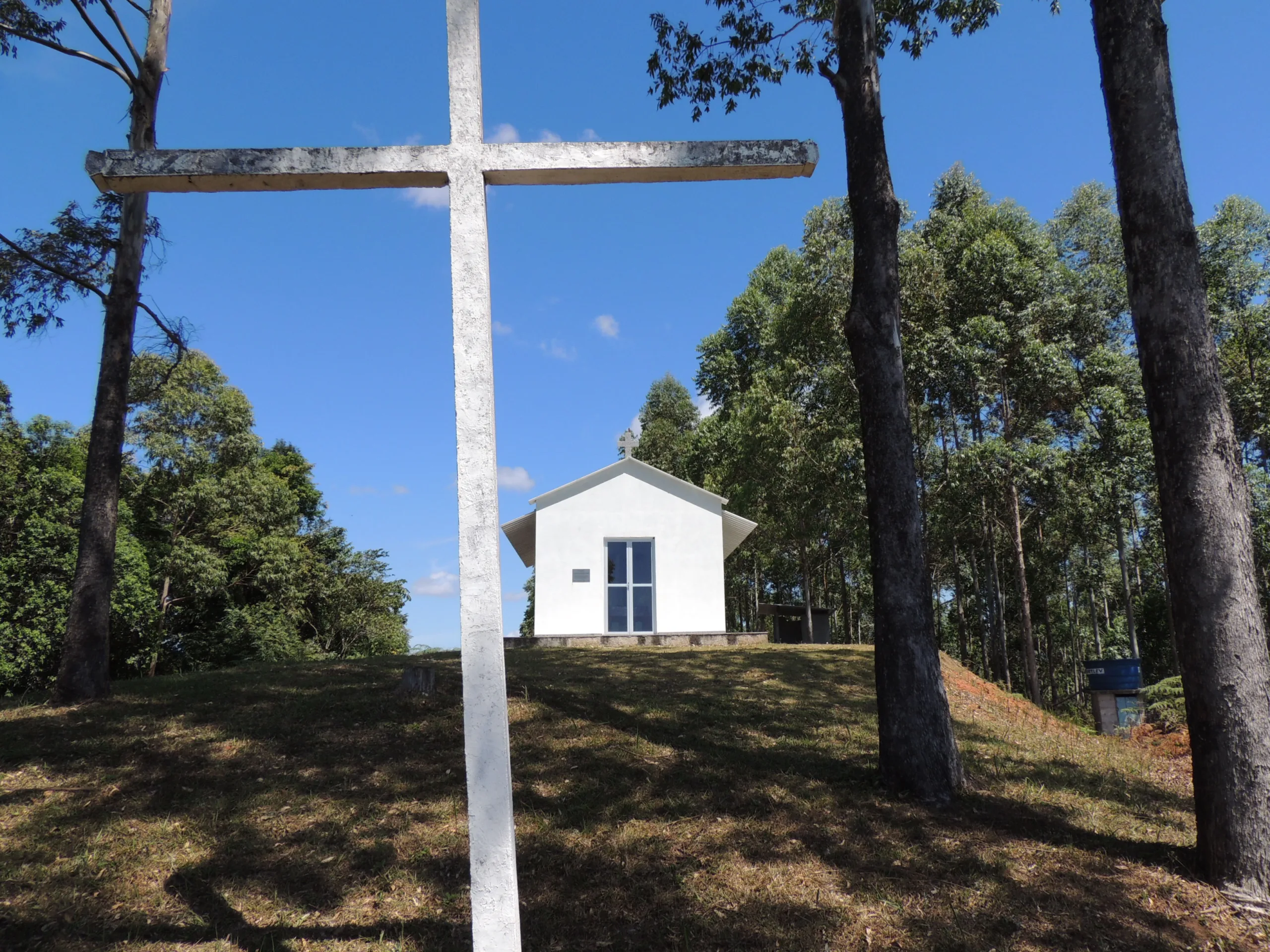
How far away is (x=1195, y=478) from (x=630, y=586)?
13436 mm

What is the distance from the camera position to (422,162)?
10.8 ft

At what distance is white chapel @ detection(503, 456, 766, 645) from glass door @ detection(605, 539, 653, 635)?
0.02 m

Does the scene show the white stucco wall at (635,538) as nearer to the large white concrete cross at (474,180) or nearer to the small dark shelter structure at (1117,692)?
the small dark shelter structure at (1117,692)

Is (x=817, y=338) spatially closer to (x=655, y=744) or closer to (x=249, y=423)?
(x=655, y=744)

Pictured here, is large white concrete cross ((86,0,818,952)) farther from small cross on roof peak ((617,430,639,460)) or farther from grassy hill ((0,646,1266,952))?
small cross on roof peak ((617,430,639,460))

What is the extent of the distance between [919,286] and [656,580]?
35.1 ft

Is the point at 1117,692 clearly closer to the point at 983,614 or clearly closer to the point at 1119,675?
the point at 1119,675

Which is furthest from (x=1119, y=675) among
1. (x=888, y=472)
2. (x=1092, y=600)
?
(x=1092, y=600)

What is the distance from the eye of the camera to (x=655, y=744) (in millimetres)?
7020

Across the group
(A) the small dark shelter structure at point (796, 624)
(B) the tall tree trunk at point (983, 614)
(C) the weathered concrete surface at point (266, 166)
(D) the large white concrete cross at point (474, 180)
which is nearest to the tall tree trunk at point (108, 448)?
(C) the weathered concrete surface at point (266, 166)

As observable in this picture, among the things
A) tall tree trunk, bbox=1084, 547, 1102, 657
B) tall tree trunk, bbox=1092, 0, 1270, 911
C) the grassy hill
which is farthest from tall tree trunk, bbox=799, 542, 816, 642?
tall tree trunk, bbox=1092, 0, 1270, 911

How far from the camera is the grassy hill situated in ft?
13.6

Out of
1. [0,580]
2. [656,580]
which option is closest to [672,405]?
[656,580]

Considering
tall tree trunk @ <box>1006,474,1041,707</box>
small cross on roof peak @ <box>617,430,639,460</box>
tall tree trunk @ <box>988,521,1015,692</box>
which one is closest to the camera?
tall tree trunk @ <box>1006,474,1041,707</box>
